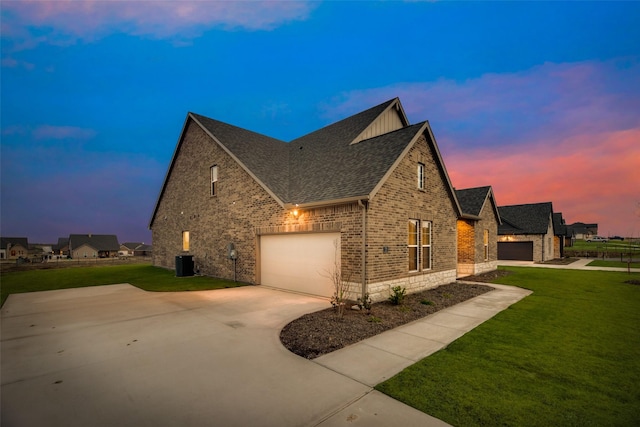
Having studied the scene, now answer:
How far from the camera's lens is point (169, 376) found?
168 inches

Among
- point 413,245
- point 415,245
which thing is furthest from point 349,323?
point 415,245

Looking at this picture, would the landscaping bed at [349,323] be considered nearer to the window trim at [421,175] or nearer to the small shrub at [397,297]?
the small shrub at [397,297]

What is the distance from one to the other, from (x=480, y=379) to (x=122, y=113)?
232m

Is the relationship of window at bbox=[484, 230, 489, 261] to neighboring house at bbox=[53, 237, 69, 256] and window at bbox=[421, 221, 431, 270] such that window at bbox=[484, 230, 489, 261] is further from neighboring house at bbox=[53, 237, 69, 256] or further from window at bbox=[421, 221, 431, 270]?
neighboring house at bbox=[53, 237, 69, 256]

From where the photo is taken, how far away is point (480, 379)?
4.21 metres

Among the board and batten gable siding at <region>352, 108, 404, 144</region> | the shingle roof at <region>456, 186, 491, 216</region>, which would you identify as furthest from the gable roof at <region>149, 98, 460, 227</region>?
the shingle roof at <region>456, 186, 491, 216</region>

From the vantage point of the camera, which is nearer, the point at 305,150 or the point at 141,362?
the point at 141,362

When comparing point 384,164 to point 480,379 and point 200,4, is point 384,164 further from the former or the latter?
point 200,4

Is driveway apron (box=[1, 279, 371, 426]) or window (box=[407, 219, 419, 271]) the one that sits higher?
window (box=[407, 219, 419, 271])

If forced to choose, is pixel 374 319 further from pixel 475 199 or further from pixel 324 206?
pixel 475 199

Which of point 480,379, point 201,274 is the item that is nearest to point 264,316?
point 480,379

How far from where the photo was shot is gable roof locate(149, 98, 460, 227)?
1012 cm

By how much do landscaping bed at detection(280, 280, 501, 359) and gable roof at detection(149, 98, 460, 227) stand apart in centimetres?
372

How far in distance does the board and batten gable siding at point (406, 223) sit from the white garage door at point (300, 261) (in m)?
1.56
